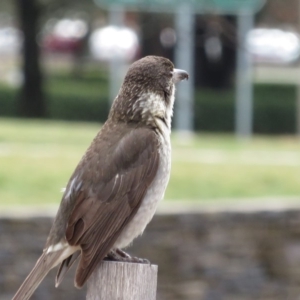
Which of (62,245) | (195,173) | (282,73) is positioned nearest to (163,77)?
(62,245)

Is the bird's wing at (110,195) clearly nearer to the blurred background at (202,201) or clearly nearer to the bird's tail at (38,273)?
the bird's tail at (38,273)

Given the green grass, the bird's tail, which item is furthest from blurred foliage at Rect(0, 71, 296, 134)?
Answer: the bird's tail

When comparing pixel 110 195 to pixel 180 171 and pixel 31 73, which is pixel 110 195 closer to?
pixel 180 171

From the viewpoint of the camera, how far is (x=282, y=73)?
48.6 metres

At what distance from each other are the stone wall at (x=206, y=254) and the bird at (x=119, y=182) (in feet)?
15.0

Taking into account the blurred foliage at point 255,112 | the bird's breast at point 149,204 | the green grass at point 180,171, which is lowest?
the bird's breast at point 149,204

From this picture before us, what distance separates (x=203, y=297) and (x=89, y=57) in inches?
1547

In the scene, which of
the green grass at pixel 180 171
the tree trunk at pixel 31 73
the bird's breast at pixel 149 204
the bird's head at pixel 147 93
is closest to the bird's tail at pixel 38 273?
the bird's breast at pixel 149 204

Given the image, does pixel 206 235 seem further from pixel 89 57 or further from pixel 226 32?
pixel 89 57

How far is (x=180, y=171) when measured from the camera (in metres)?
12.2

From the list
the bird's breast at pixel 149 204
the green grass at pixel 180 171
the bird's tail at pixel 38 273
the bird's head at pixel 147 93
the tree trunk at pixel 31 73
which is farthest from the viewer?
the tree trunk at pixel 31 73

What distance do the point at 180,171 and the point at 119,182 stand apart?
22.9ft

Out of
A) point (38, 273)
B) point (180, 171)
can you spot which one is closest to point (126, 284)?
point (38, 273)

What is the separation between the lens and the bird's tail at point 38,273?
14.4 ft
